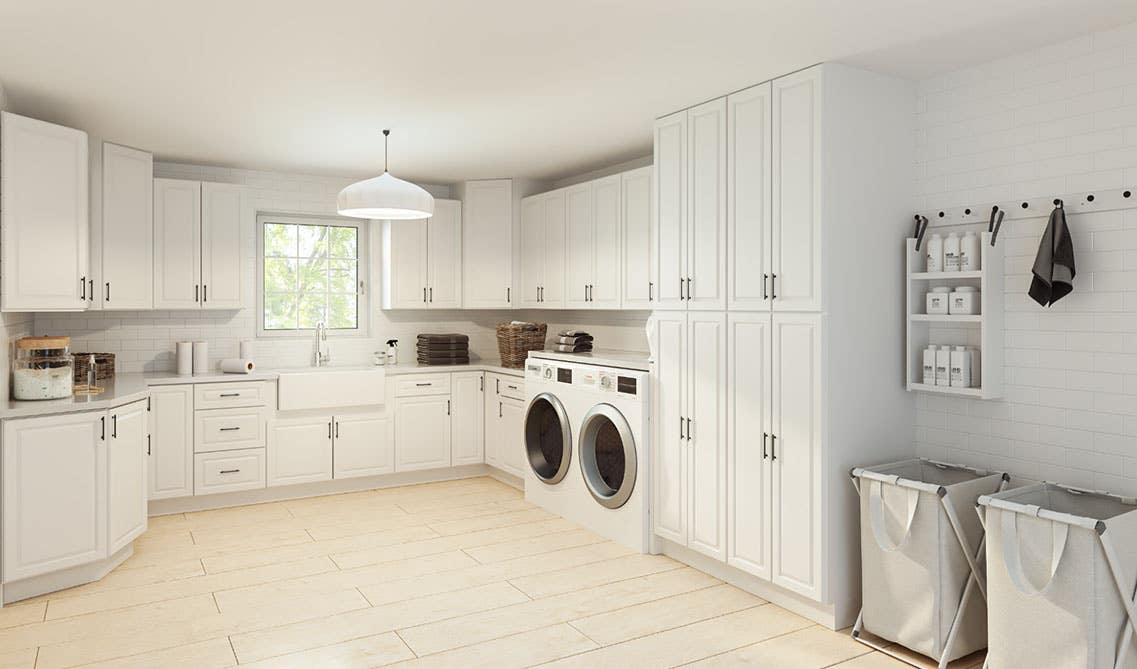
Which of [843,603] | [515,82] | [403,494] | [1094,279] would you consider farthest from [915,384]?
[403,494]

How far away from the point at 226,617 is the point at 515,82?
2.89 metres

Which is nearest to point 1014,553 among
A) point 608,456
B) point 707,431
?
point 707,431

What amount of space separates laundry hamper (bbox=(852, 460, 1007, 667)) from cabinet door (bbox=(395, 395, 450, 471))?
372 cm

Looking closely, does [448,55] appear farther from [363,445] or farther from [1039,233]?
[363,445]

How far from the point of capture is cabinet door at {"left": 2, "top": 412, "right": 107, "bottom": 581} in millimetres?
3564

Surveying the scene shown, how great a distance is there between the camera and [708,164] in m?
3.91

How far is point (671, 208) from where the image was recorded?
4160mm

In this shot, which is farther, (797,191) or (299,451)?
(299,451)

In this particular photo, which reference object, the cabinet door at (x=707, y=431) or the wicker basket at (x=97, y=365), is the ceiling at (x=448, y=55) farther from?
the wicker basket at (x=97, y=365)

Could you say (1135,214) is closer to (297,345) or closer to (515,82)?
(515,82)

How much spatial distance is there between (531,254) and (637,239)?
4.81ft

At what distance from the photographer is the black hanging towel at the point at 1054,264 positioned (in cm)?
294

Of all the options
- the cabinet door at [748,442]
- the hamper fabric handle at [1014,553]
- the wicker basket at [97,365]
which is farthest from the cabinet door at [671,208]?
the wicker basket at [97,365]

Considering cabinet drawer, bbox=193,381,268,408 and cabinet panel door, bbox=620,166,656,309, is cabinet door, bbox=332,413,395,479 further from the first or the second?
cabinet panel door, bbox=620,166,656,309
